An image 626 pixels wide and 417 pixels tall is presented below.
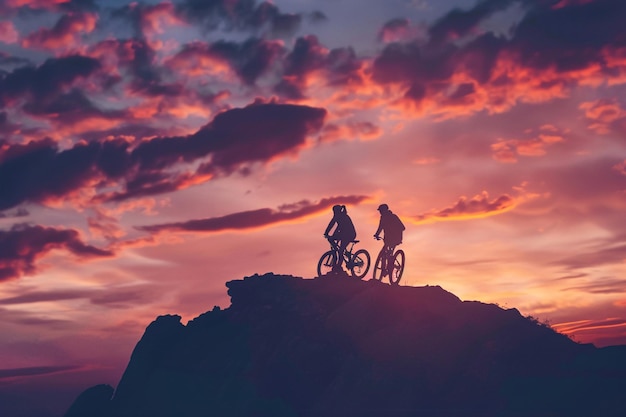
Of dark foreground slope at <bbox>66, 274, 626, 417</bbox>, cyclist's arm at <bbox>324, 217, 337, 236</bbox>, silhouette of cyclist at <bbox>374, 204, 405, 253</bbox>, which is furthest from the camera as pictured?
cyclist's arm at <bbox>324, 217, 337, 236</bbox>

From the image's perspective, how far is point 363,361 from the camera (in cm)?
4572

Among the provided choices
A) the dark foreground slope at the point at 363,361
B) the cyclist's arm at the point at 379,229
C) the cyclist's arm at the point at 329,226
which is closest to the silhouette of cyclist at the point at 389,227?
the cyclist's arm at the point at 379,229

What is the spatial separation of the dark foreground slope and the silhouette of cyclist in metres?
3.38

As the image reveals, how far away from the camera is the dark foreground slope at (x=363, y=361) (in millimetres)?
42219

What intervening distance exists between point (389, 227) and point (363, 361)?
8290mm

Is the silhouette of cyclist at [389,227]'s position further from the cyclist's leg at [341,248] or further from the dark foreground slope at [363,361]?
the dark foreground slope at [363,361]

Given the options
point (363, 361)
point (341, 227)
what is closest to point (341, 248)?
point (341, 227)

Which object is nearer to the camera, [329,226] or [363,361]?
[363,361]

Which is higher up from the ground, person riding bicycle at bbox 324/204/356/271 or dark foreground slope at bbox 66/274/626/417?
person riding bicycle at bbox 324/204/356/271

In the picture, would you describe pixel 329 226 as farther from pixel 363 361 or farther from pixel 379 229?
pixel 363 361

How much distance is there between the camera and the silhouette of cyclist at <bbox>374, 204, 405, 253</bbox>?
46.3 metres

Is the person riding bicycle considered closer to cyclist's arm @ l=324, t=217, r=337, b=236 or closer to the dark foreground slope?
cyclist's arm @ l=324, t=217, r=337, b=236

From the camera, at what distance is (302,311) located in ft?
161

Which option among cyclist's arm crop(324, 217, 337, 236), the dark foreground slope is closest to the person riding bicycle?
cyclist's arm crop(324, 217, 337, 236)
